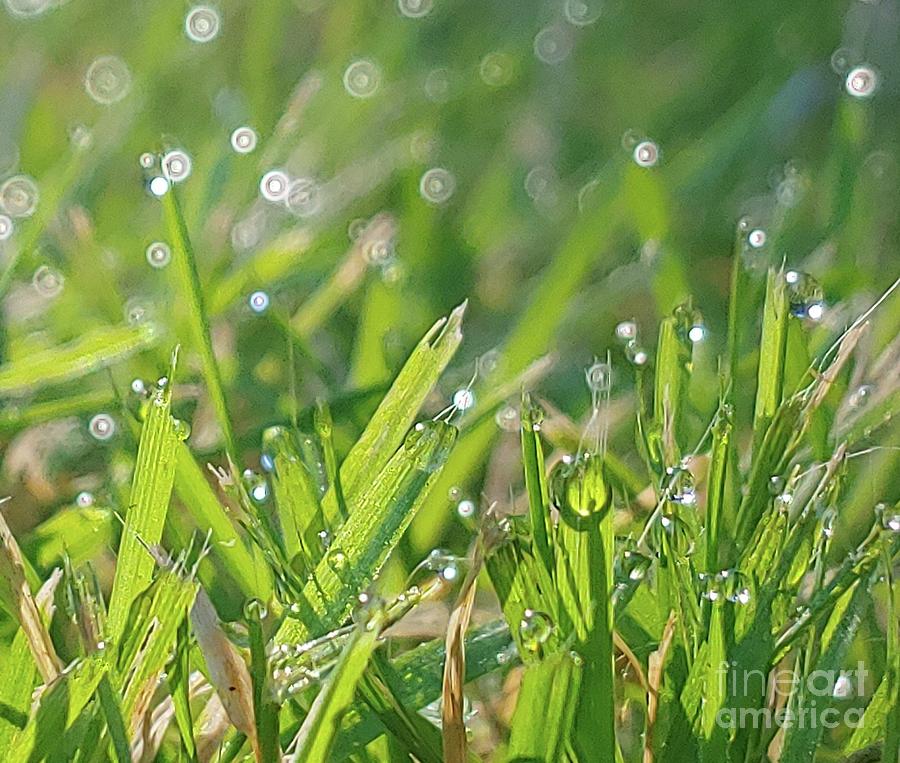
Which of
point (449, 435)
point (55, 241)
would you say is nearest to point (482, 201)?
point (55, 241)

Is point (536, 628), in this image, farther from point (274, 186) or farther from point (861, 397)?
point (274, 186)

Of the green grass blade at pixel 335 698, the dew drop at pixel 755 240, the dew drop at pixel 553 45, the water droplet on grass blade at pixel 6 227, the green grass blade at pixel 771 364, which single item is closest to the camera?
the green grass blade at pixel 335 698

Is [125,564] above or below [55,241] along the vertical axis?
below

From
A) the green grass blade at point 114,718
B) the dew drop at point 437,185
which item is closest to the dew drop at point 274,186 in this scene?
the dew drop at point 437,185

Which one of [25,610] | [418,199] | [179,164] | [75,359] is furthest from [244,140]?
[25,610]

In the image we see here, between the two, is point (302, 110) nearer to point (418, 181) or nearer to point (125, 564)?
point (418, 181)

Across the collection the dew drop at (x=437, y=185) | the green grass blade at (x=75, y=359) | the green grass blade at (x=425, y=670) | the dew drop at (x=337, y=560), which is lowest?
the green grass blade at (x=425, y=670)

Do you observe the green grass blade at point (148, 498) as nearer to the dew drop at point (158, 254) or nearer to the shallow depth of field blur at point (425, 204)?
the shallow depth of field blur at point (425, 204)

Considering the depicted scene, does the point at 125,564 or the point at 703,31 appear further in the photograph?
the point at 703,31
